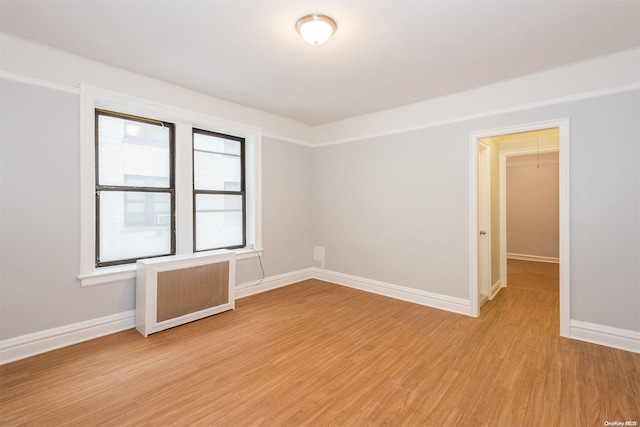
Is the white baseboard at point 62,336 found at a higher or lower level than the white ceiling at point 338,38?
lower

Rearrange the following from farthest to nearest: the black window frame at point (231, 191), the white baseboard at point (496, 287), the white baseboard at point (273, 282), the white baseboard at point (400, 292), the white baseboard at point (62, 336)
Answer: the white baseboard at point (496, 287) → the white baseboard at point (273, 282) → the black window frame at point (231, 191) → the white baseboard at point (400, 292) → the white baseboard at point (62, 336)

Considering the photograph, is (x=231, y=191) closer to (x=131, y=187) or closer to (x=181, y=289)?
(x=131, y=187)

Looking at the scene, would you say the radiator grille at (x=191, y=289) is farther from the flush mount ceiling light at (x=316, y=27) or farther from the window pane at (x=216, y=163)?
the flush mount ceiling light at (x=316, y=27)

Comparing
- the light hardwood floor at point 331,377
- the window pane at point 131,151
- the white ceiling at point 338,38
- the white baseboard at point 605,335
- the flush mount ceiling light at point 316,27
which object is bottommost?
the light hardwood floor at point 331,377

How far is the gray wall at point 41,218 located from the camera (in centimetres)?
251

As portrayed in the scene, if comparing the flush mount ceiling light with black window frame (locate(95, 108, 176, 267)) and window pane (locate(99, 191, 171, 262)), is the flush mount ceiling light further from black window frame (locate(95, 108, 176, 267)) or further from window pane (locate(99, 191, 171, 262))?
window pane (locate(99, 191, 171, 262))

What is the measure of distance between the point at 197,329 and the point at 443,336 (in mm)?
2628

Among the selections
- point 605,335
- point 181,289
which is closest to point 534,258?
point 605,335

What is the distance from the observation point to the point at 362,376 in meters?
2.31

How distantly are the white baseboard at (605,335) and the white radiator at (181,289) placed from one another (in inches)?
149

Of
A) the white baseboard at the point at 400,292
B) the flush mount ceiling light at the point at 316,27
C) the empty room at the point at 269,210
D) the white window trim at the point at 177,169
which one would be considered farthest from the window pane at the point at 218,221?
the flush mount ceiling light at the point at 316,27

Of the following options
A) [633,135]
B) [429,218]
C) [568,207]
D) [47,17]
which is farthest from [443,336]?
[47,17]

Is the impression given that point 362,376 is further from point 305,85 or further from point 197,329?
point 305,85

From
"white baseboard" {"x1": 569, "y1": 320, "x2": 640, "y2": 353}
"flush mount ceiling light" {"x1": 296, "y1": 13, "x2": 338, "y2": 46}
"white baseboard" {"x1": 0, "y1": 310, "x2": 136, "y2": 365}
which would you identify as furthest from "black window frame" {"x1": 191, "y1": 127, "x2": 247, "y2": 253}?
"white baseboard" {"x1": 569, "y1": 320, "x2": 640, "y2": 353}
